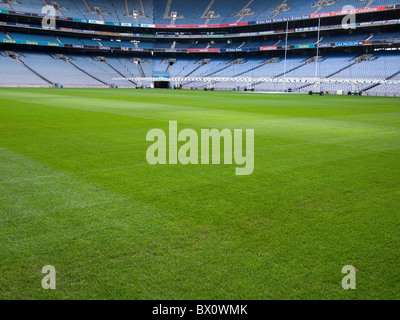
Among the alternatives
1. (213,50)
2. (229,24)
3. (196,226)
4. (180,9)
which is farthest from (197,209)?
(180,9)

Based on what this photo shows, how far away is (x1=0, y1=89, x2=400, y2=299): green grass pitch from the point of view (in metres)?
2.89

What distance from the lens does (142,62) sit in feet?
249

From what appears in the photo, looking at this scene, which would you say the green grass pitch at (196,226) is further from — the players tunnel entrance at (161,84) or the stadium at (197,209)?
the players tunnel entrance at (161,84)

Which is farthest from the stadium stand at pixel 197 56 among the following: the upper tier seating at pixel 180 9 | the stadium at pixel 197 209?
the stadium at pixel 197 209

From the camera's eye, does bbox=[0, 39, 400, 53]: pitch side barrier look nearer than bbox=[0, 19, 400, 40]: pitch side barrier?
Yes

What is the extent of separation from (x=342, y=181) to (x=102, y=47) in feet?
238

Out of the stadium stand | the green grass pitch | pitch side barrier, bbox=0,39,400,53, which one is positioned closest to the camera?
the green grass pitch

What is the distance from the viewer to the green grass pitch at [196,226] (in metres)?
2.89

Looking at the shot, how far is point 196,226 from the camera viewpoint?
3.97 meters

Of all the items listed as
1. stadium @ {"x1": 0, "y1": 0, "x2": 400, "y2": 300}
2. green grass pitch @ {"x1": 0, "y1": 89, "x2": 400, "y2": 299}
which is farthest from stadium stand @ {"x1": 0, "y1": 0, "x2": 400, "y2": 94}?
green grass pitch @ {"x1": 0, "y1": 89, "x2": 400, "y2": 299}

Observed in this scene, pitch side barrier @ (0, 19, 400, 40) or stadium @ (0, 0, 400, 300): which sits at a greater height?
pitch side barrier @ (0, 19, 400, 40)

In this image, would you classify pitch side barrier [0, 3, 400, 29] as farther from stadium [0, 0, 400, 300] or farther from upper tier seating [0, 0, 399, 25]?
stadium [0, 0, 400, 300]

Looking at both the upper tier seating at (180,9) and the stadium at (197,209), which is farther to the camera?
the upper tier seating at (180,9)

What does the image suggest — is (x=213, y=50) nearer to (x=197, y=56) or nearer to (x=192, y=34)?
(x=197, y=56)
